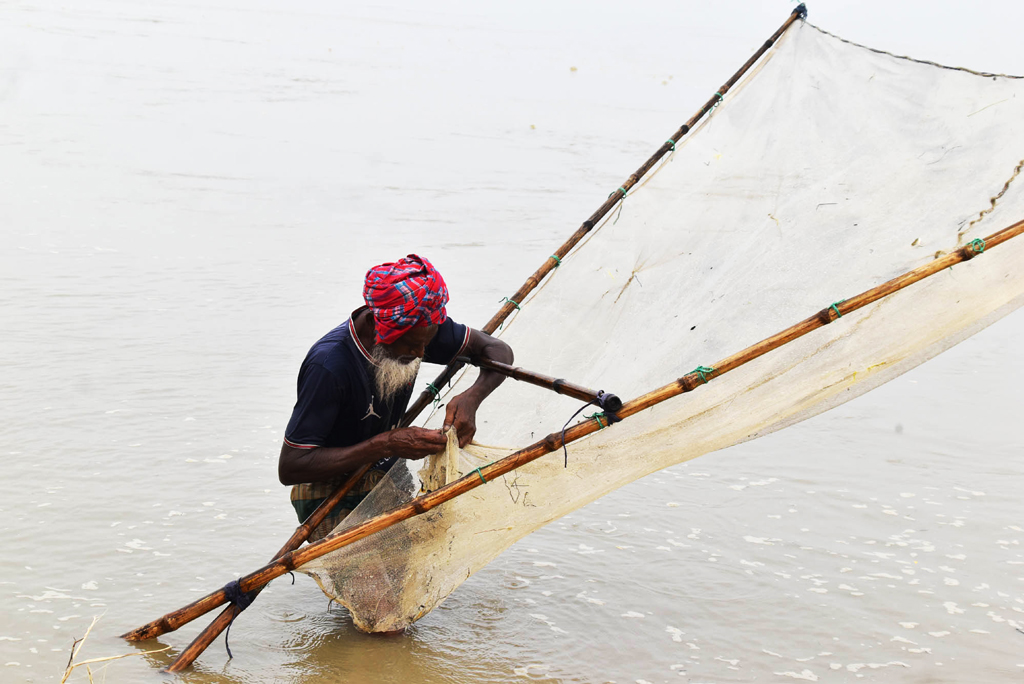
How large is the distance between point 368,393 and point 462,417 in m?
0.27

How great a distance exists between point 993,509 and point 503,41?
19.8 meters

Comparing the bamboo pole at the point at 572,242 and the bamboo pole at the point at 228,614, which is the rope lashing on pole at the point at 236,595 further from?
the bamboo pole at the point at 572,242

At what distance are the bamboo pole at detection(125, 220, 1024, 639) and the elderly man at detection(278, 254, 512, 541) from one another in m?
0.15

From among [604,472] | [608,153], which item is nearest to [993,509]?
[604,472]

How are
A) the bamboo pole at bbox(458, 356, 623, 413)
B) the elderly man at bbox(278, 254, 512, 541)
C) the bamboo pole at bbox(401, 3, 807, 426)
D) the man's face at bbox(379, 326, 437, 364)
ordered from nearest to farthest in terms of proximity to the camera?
the bamboo pole at bbox(458, 356, 623, 413)
the elderly man at bbox(278, 254, 512, 541)
the man's face at bbox(379, 326, 437, 364)
the bamboo pole at bbox(401, 3, 807, 426)

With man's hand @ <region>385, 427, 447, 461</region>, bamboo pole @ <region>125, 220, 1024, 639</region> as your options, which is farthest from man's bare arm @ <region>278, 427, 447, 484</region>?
→ bamboo pole @ <region>125, 220, 1024, 639</region>

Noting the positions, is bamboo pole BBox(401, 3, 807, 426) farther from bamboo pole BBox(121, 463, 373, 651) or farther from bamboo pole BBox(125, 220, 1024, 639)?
bamboo pole BBox(125, 220, 1024, 639)

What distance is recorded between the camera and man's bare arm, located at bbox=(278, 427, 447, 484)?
8.10ft

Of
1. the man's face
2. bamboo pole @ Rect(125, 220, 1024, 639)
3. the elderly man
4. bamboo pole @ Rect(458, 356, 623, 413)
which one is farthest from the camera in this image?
the man's face

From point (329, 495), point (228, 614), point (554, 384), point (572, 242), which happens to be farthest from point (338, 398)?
point (572, 242)

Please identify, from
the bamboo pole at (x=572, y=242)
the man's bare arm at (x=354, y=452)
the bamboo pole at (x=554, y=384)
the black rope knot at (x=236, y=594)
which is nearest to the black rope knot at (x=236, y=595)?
the black rope knot at (x=236, y=594)

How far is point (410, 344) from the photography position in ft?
8.55

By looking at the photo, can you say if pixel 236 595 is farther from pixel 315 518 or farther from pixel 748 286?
pixel 748 286

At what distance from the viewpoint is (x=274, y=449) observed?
4.16m
